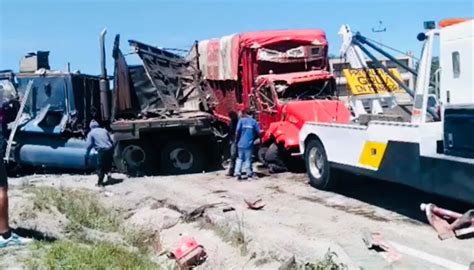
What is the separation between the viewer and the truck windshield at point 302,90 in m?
15.2

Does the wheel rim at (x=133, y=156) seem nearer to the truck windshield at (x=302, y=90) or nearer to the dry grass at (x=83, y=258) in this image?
the truck windshield at (x=302, y=90)

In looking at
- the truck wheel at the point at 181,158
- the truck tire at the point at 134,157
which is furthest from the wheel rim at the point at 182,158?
the truck tire at the point at 134,157

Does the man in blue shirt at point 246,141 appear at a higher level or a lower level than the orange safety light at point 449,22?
lower

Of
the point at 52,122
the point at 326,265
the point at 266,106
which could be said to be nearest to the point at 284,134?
the point at 266,106

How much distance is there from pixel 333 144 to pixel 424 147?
261cm

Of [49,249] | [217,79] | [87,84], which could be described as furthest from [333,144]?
[87,84]

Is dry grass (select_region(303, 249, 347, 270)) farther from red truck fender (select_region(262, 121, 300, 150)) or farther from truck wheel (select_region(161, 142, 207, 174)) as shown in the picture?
truck wheel (select_region(161, 142, 207, 174))

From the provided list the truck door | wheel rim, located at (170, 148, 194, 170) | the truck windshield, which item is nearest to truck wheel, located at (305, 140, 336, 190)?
the truck door

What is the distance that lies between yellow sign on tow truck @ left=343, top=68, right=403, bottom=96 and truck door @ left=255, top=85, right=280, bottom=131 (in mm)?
2462

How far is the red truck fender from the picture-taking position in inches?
547

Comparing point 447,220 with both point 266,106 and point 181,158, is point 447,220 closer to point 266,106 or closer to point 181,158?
point 266,106

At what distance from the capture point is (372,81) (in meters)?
11.7

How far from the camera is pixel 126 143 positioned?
51.7 ft

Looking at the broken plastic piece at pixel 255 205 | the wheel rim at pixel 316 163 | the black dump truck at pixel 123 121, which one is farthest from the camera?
the black dump truck at pixel 123 121
